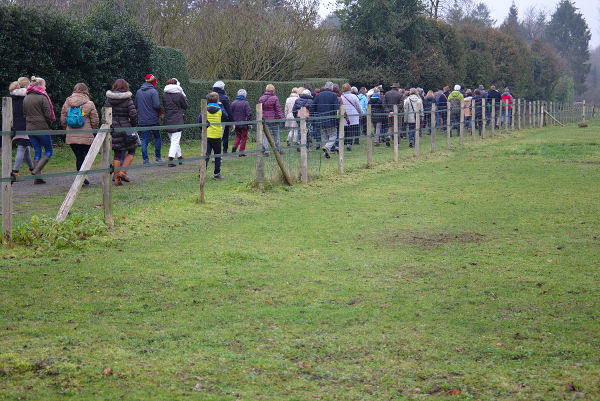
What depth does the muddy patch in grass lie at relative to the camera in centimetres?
861

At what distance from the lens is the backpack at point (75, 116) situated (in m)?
11.8

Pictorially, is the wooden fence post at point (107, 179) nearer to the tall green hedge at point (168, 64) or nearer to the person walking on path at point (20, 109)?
the person walking on path at point (20, 109)

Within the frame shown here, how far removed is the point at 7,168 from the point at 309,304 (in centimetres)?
377

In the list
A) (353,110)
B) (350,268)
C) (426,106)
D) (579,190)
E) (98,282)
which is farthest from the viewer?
(426,106)

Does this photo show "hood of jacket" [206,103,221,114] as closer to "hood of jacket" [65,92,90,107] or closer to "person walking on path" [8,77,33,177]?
"hood of jacket" [65,92,90,107]

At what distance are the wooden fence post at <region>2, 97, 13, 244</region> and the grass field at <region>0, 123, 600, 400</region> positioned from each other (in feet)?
0.83

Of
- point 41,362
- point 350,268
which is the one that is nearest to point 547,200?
point 350,268

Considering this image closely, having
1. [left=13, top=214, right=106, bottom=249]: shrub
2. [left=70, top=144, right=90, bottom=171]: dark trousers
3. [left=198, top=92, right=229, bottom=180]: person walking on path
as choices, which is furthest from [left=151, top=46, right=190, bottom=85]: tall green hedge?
[left=13, top=214, right=106, bottom=249]: shrub

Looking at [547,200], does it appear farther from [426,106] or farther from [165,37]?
[165,37]

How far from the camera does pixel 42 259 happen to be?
7.40 metres

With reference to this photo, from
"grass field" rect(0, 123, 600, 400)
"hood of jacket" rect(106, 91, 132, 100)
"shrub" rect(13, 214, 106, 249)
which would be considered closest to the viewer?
"grass field" rect(0, 123, 600, 400)

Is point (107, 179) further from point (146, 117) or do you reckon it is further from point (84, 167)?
point (146, 117)

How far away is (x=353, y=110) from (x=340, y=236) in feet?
38.6

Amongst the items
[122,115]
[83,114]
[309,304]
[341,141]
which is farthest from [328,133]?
[309,304]
